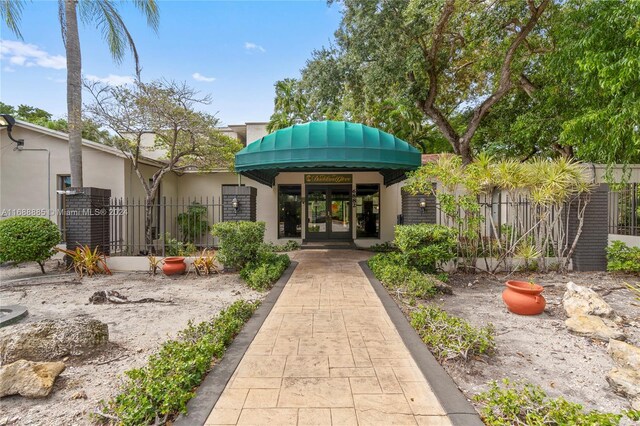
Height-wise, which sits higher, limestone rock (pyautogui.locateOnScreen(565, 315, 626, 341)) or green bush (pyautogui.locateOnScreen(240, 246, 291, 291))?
green bush (pyautogui.locateOnScreen(240, 246, 291, 291))

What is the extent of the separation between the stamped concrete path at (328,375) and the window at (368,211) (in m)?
9.04

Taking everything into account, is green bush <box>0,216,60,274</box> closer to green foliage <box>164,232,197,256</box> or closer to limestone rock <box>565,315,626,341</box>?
green foliage <box>164,232,197,256</box>

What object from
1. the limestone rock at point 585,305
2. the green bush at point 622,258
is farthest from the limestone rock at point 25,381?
the green bush at point 622,258

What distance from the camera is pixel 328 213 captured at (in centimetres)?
1460

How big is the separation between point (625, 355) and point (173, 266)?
8.84 m

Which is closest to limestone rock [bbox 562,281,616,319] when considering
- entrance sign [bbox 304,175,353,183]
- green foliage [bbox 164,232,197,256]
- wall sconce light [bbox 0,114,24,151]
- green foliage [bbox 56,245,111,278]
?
green foliage [bbox 164,232,197,256]

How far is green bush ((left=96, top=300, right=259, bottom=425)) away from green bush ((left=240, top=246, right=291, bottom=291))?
286 centimetres

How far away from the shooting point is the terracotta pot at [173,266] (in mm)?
8461

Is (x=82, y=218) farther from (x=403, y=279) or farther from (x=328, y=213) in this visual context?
(x=328, y=213)

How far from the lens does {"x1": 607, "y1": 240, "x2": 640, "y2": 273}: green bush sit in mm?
7966

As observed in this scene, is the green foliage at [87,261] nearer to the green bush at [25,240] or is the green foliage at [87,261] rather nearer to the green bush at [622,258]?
the green bush at [25,240]

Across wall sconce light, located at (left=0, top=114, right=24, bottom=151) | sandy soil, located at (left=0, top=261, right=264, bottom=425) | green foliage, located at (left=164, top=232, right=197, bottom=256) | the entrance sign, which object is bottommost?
sandy soil, located at (left=0, top=261, right=264, bottom=425)

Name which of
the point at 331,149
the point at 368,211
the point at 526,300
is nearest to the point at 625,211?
the point at 526,300

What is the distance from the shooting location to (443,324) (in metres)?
4.25
